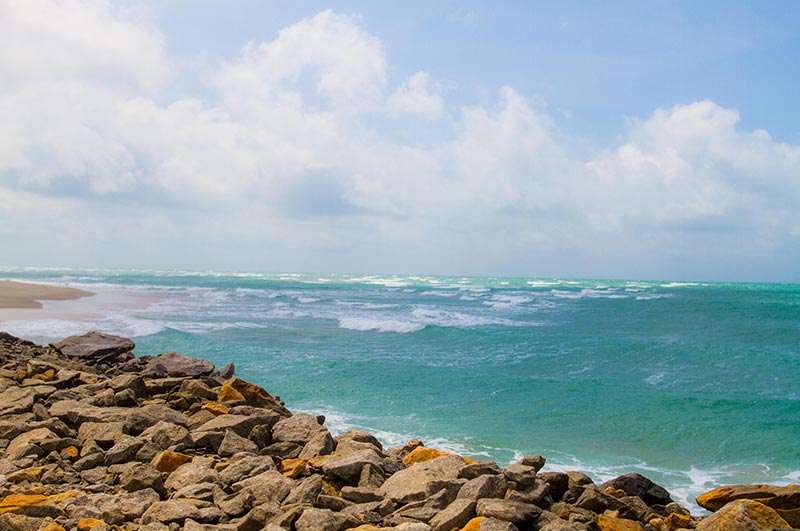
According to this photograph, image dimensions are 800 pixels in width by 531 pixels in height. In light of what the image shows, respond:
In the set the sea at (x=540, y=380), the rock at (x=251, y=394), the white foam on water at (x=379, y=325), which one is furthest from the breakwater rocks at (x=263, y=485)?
the white foam on water at (x=379, y=325)

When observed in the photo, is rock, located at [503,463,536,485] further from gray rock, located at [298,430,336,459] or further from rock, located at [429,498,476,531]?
gray rock, located at [298,430,336,459]

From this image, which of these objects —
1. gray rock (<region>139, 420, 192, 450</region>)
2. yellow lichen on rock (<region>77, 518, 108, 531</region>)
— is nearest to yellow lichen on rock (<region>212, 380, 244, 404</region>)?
gray rock (<region>139, 420, 192, 450</region>)

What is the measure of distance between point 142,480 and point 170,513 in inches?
30.8

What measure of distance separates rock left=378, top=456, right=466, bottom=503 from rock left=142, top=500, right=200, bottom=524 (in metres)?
1.35

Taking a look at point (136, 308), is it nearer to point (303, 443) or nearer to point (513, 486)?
point (303, 443)

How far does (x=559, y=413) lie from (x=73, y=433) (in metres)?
8.39

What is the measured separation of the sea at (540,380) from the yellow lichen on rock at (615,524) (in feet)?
11.3

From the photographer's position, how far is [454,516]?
381cm

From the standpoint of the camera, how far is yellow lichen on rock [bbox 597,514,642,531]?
159 inches

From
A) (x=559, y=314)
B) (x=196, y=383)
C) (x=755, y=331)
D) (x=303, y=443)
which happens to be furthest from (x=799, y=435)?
(x=559, y=314)

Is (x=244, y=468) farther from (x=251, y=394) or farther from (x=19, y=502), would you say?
(x=251, y=394)

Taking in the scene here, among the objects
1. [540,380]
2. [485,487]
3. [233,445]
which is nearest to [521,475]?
[485,487]

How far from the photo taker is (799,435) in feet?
33.3

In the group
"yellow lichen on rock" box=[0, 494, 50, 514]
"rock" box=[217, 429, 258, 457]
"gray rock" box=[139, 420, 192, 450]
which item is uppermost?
"gray rock" box=[139, 420, 192, 450]
